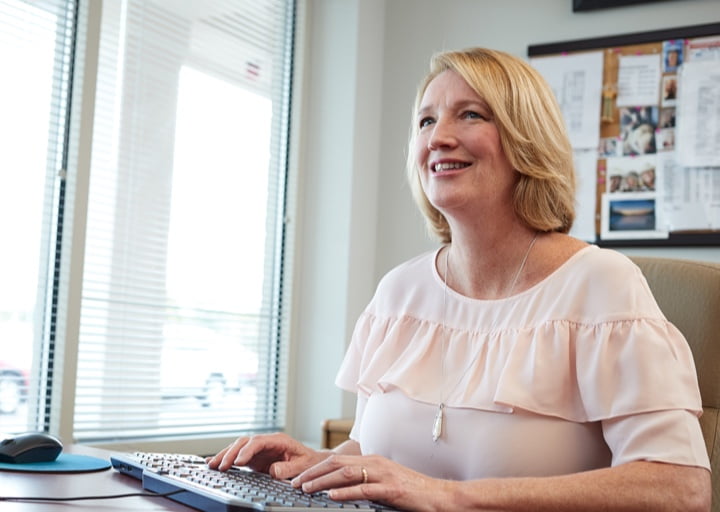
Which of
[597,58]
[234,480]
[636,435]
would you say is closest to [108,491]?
[234,480]

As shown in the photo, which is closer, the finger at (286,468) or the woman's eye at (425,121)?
the finger at (286,468)

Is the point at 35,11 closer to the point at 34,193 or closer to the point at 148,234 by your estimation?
the point at 34,193

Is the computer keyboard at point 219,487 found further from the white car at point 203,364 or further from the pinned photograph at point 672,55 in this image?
the pinned photograph at point 672,55

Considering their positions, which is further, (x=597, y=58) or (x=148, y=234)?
(x=597, y=58)

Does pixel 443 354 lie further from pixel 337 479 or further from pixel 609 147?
pixel 609 147

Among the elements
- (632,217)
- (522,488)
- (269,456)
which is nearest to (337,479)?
(522,488)

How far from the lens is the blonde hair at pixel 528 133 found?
1.41 meters

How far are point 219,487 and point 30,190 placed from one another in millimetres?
1505

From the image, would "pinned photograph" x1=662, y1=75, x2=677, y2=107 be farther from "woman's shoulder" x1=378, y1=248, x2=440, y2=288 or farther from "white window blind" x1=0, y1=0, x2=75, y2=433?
"white window blind" x1=0, y1=0, x2=75, y2=433

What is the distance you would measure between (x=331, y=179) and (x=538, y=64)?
80cm

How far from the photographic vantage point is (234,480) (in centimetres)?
104

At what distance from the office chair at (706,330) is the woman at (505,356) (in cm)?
13

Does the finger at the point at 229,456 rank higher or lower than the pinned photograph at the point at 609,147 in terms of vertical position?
lower

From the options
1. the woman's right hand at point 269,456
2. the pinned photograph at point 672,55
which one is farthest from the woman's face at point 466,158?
the pinned photograph at point 672,55
